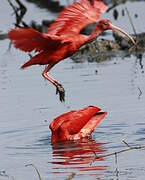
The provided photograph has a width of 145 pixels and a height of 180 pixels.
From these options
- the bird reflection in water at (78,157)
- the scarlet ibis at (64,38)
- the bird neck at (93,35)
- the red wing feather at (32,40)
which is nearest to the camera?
the bird reflection in water at (78,157)

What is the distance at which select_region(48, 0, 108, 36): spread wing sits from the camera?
45.9 feet

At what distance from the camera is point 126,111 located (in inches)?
556

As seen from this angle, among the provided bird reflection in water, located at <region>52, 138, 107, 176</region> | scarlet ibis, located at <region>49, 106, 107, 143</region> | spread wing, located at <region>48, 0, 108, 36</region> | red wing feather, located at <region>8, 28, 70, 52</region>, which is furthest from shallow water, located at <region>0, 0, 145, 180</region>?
spread wing, located at <region>48, 0, 108, 36</region>

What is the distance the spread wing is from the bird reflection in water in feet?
5.23

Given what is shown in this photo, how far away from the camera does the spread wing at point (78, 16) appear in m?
14.0

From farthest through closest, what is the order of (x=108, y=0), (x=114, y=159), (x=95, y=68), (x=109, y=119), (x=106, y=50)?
(x=108, y=0) < (x=106, y=50) < (x=95, y=68) < (x=109, y=119) < (x=114, y=159)

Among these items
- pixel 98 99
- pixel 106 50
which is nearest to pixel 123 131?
pixel 98 99

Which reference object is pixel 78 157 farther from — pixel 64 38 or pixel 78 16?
pixel 78 16

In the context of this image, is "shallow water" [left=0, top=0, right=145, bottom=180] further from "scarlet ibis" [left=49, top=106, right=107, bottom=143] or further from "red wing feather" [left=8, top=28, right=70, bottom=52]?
"red wing feather" [left=8, top=28, right=70, bottom=52]

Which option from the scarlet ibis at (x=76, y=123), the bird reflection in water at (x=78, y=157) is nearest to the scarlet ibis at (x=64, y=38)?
the scarlet ibis at (x=76, y=123)

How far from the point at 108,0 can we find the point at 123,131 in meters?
9.87

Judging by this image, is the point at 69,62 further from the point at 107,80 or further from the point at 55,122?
the point at 55,122

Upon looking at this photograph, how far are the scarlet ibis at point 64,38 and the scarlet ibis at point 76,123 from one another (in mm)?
278

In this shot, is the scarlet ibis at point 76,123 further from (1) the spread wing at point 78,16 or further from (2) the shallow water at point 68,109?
(1) the spread wing at point 78,16
